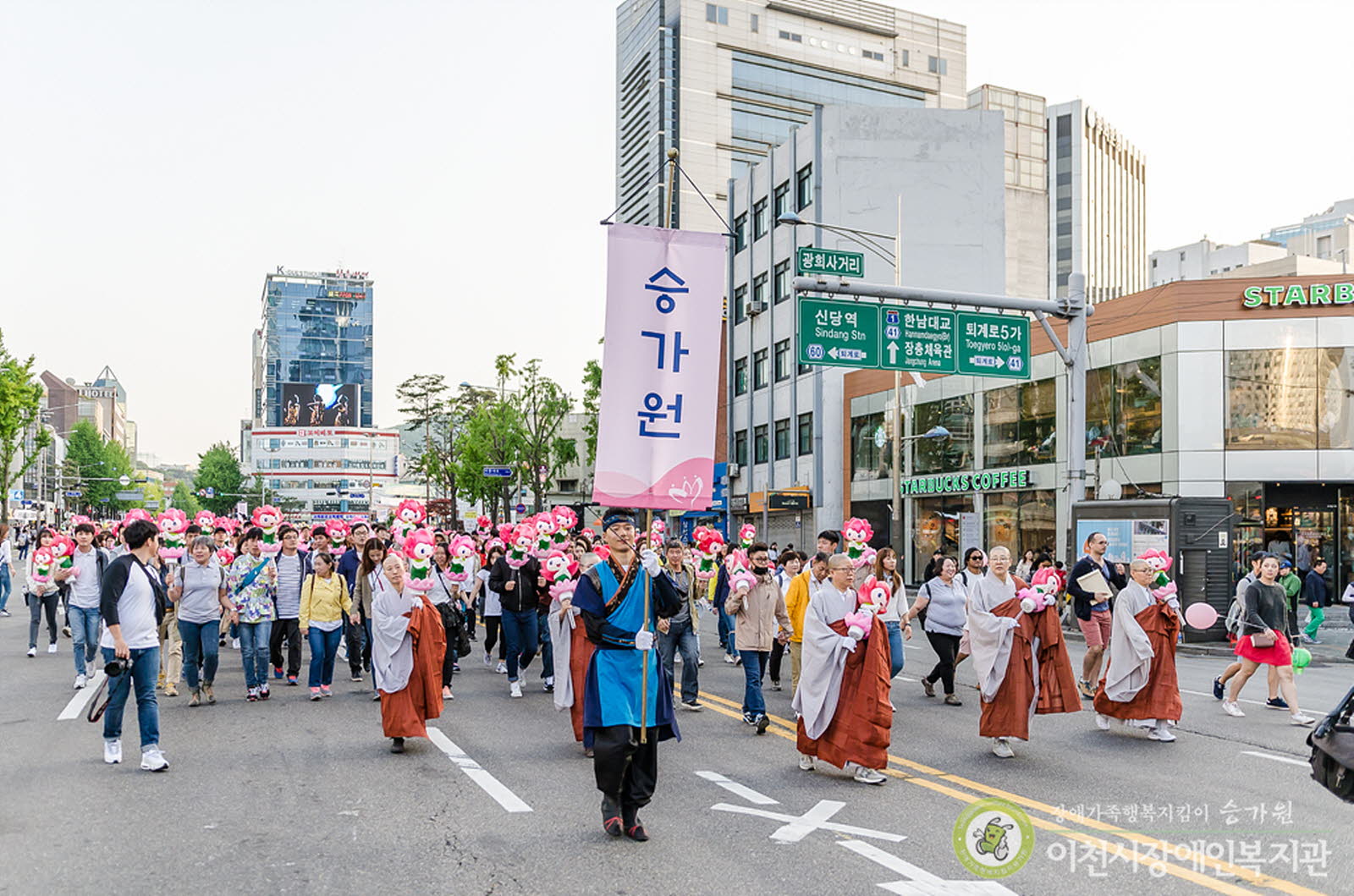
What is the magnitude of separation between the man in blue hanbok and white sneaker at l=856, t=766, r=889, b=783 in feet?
6.27

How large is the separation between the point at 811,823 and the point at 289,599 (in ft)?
26.6

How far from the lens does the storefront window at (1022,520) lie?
110 feet

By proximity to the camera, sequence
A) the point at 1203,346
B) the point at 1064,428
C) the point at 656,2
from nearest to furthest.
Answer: the point at 1203,346 < the point at 1064,428 < the point at 656,2

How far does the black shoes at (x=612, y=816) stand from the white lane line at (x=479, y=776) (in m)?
0.87

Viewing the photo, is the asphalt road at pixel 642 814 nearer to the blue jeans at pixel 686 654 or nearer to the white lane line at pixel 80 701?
the white lane line at pixel 80 701

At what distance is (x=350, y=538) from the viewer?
15734 mm

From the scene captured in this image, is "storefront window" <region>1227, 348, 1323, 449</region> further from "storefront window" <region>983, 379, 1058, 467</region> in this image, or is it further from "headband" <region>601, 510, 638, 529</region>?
"headband" <region>601, 510, 638, 529</region>

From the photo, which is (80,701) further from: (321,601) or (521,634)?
(521,634)

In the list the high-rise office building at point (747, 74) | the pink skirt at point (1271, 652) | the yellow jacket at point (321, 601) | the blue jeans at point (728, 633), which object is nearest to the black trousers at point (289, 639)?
the yellow jacket at point (321, 601)

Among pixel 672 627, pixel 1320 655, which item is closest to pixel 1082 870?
pixel 672 627

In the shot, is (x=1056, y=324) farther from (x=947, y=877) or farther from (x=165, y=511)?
(x=947, y=877)

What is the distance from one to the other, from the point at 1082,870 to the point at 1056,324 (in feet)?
95.9

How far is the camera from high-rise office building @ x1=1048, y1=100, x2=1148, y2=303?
111 metres

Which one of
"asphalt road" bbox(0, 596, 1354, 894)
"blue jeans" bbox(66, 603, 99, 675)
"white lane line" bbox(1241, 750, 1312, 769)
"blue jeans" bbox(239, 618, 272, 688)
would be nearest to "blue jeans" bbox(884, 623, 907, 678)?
"asphalt road" bbox(0, 596, 1354, 894)
